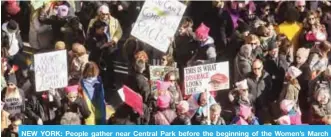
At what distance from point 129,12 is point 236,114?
1.05m

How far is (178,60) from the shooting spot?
5.32 meters

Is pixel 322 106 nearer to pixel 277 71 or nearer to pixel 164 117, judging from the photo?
pixel 277 71

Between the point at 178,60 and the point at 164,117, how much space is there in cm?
42

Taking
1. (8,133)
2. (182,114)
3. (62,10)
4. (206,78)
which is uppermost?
(62,10)

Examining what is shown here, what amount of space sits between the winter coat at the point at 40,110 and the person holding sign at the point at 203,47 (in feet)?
3.32

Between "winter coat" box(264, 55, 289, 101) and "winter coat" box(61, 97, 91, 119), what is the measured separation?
131cm

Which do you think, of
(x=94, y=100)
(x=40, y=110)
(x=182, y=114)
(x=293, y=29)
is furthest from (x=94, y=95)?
(x=293, y=29)

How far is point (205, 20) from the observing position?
17.4 ft

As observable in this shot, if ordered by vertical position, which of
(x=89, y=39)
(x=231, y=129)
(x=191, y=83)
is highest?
(x=89, y=39)

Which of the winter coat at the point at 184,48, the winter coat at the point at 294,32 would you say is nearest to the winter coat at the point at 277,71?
the winter coat at the point at 294,32

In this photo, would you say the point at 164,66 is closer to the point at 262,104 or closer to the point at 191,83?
the point at 191,83

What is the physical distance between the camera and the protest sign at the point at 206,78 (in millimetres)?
5285

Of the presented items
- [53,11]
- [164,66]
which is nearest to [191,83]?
[164,66]

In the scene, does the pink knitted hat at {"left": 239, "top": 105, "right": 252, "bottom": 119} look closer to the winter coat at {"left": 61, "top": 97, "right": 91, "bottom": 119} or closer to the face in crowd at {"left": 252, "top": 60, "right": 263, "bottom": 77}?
the face in crowd at {"left": 252, "top": 60, "right": 263, "bottom": 77}
